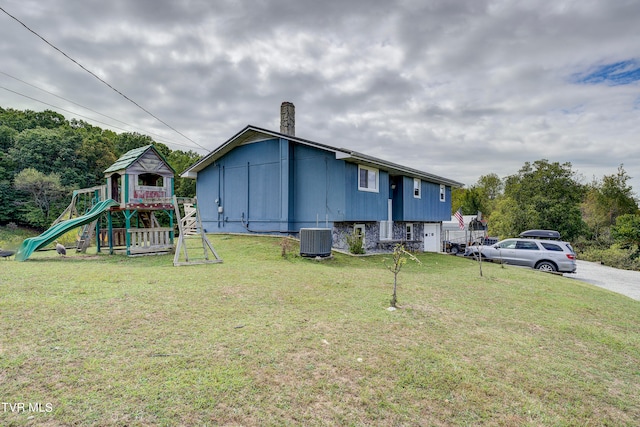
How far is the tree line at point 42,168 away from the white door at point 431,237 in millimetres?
29456

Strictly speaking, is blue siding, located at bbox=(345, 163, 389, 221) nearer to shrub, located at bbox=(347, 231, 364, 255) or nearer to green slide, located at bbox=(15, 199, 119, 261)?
shrub, located at bbox=(347, 231, 364, 255)

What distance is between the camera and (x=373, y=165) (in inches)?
619

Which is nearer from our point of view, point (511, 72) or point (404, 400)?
point (404, 400)

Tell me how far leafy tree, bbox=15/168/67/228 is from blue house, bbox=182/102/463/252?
25.4 metres

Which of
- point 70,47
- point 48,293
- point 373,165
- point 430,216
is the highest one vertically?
point 70,47

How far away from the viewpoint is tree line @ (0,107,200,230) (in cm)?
3359

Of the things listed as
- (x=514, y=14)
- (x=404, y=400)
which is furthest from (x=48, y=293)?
(x=514, y=14)

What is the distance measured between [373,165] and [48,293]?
43.7 ft

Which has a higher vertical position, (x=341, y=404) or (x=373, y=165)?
(x=373, y=165)

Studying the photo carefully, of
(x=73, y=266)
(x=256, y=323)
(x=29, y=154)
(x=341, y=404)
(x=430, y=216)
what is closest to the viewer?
(x=341, y=404)

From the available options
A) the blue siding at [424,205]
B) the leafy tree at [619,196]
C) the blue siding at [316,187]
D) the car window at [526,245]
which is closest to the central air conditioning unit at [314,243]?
the blue siding at [316,187]

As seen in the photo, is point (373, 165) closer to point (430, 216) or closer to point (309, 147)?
point (309, 147)

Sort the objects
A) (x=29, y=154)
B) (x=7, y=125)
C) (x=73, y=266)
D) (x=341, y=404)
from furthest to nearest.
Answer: (x=7, y=125) → (x=29, y=154) → (x=73, y=266) → (x=341, y=404)

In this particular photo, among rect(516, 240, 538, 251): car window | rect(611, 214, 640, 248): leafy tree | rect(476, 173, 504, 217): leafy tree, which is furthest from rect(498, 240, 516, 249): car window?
rect(476, 173, 504, 217): leafy tree
